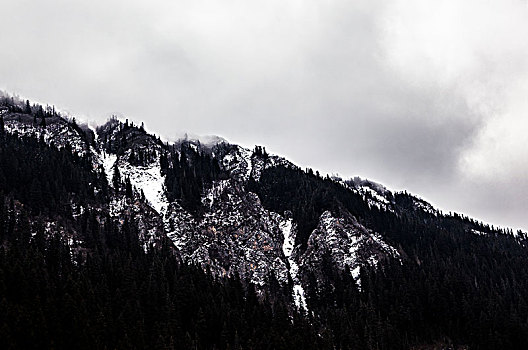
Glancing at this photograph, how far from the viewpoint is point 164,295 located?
113250 mm

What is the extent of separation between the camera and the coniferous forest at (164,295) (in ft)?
289

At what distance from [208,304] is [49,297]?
42.3 meters

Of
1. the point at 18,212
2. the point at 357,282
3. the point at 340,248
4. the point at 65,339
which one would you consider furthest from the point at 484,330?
the point at 18,212

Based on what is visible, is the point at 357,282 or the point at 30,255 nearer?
the point at 30,255

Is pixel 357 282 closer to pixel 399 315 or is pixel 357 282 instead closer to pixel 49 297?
pixel 399 315

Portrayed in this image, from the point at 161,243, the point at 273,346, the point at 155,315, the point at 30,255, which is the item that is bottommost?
the point at 273,346

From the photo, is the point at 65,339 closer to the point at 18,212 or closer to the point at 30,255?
the point at 30,255

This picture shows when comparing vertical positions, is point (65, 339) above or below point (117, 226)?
below

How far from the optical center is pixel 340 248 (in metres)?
196

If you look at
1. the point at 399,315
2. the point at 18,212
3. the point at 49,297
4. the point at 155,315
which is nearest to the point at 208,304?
the point at 155,315

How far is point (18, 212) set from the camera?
145 m

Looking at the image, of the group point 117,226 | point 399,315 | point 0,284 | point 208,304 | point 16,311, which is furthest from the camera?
point 117,226

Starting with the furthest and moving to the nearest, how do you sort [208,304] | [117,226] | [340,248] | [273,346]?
[340,248]
[117,226]
[208,304]
[273,346]

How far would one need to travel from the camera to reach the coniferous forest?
88062 mm
